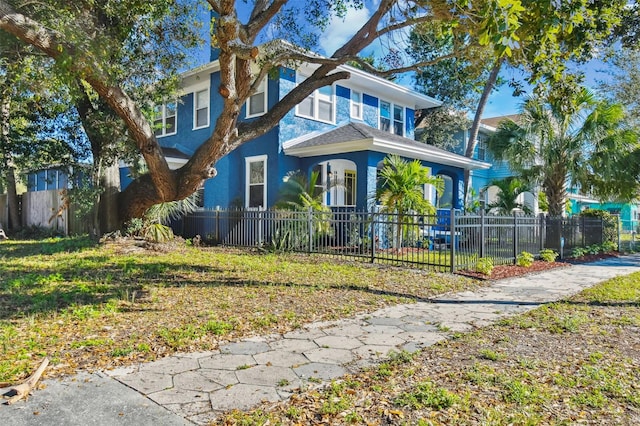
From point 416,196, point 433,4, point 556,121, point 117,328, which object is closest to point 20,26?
point 117,328

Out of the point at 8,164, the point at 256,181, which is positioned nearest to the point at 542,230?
the point at 256,181

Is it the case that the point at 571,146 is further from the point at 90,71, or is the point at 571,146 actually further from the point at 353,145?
the point at 90,71

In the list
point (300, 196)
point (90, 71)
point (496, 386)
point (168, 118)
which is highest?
point (168, 118)

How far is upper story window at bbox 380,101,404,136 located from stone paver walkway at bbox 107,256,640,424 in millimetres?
12835

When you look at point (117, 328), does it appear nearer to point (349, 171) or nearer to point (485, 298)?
point (485, 298)

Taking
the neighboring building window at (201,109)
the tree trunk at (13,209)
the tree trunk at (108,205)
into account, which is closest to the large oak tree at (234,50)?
the tree trunk at (108,205)

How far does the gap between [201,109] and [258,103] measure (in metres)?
3.26

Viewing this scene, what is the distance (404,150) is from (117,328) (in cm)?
1148

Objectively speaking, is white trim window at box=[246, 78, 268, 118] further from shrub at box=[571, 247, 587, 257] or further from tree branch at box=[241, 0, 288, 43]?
shrub at box=[571, 247, 587, 257]

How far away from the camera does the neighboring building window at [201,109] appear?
18.0 meters

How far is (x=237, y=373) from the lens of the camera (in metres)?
3.99

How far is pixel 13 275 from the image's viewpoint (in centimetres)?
854

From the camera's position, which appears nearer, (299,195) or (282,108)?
(282,108)

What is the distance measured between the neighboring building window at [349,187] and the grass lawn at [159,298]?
618 cm
